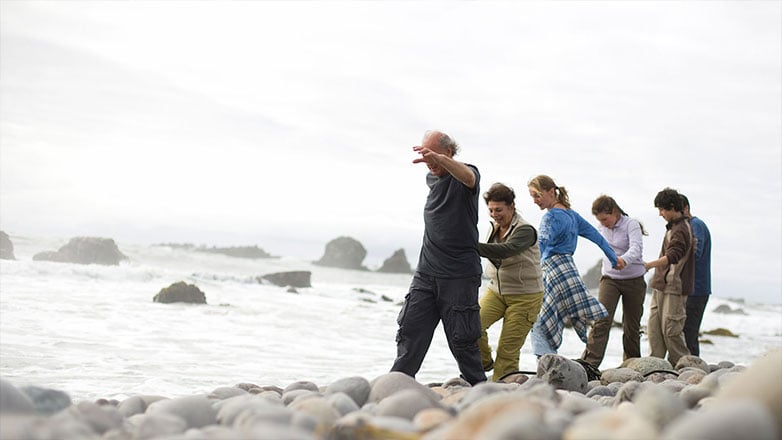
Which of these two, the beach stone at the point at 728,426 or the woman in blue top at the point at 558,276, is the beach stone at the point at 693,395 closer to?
the beach stone at the point at 728,426

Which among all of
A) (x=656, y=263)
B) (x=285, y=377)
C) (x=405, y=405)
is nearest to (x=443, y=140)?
(x=405, y=405)

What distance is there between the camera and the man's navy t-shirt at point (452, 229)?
5.06 metres

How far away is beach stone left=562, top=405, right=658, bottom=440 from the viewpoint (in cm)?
228

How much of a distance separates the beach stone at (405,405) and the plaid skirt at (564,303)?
323 cm

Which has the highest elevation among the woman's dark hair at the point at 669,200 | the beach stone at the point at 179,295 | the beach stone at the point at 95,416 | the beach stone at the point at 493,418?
the woman's dark hair at the point at 669,200

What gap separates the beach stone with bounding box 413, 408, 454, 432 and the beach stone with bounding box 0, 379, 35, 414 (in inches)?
66.0

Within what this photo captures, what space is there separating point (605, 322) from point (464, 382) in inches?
95.7

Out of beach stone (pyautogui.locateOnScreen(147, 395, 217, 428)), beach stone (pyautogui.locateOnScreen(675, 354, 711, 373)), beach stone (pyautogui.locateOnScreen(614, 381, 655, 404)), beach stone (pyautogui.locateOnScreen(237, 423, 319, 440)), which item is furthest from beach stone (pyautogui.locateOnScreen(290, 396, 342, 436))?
beach stone (pyautogui.locateOnScreen(675, 354, 711, 373))

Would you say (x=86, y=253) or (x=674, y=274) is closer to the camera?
(x=674, y=274)

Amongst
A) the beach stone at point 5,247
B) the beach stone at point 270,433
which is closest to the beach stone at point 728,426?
the beach stone at point 270,433

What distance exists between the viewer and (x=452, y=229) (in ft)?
16.7

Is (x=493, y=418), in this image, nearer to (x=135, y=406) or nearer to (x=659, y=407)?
(x=659, y=407)

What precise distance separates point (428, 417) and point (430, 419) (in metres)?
0.02

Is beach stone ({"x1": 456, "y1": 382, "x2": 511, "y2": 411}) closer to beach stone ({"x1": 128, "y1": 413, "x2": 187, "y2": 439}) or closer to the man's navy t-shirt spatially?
beach stone ({"x1": 128, "y1": 413, "x2": 187, "y2": 439})
